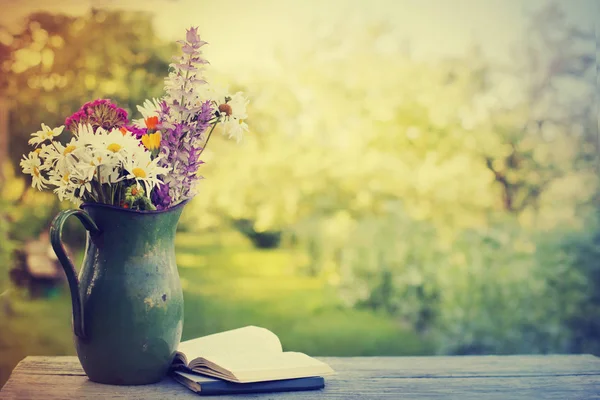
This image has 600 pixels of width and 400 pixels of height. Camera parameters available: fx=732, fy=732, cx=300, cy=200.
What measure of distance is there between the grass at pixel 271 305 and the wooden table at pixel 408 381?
259cm

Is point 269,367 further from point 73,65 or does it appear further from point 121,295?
point 73,65

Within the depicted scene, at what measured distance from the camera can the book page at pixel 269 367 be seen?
4.15ft

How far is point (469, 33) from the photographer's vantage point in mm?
4301

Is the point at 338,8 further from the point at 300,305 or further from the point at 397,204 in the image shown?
the point at 300,305

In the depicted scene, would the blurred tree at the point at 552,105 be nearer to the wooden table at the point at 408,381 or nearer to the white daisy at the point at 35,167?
the wooden table at the point at 408,381

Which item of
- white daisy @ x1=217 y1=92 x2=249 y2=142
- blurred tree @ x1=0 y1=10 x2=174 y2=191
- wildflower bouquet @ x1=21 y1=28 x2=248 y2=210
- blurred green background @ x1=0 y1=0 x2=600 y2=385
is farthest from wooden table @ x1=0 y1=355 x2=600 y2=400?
blurred tree @ x1=0 y1=10 x2=174 y2=191

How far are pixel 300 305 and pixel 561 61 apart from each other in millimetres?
2103

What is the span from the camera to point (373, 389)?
133cm

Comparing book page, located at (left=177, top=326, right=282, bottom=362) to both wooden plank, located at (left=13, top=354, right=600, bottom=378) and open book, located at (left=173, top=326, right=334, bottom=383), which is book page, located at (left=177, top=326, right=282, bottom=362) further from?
wooden plank, located at (left=13, top=354, right=600, bottom=378)

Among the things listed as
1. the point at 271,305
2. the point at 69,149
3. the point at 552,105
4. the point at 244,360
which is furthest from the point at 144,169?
the point at 552,105

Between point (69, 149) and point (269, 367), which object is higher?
point (69, 149)

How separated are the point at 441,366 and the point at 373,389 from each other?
0.87 feet

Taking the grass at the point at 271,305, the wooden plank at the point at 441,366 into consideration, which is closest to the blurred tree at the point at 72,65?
the grass at the point at 271,305

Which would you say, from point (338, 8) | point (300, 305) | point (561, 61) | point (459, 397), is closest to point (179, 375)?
point (459, 397)
